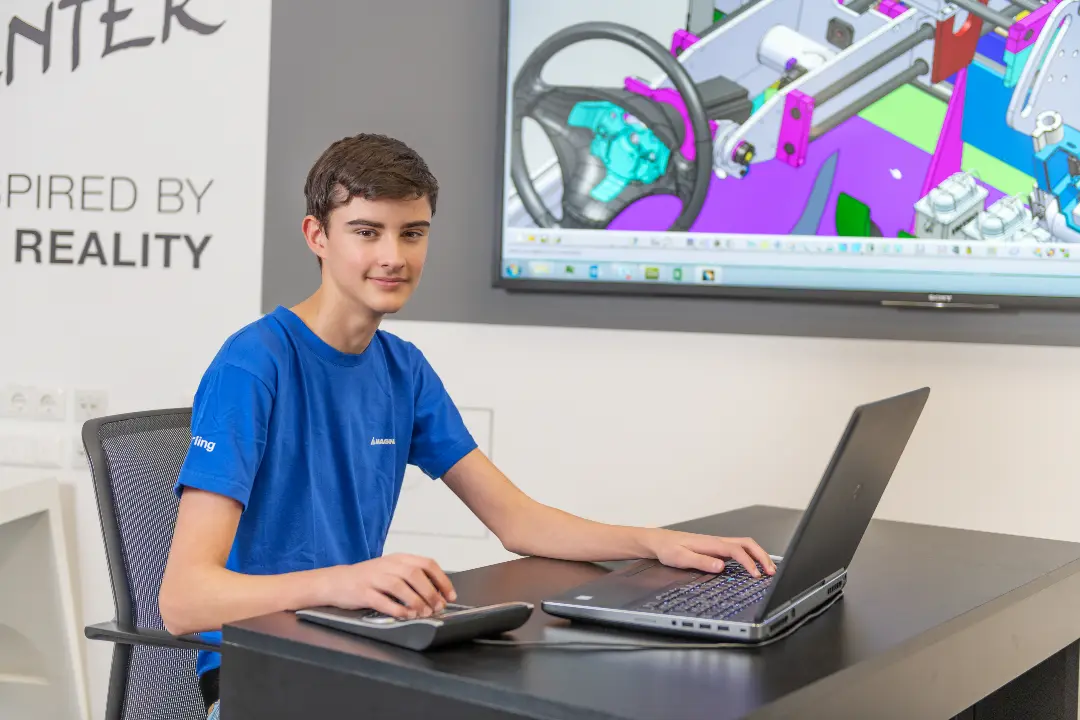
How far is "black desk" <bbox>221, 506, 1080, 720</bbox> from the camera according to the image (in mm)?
967

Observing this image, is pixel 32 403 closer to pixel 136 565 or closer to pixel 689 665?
pixel 136 565

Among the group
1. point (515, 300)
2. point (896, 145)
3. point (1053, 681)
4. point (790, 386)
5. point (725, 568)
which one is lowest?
point (1053, 681)

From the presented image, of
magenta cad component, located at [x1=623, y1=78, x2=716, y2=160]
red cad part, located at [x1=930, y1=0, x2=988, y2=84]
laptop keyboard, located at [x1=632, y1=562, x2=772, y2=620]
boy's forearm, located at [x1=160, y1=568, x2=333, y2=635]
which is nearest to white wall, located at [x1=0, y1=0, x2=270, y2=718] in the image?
magenta cad component, located at [x1=623, y1=78, x2=716, y2=160]

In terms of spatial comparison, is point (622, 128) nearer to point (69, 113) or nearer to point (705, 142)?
point (705, 142)

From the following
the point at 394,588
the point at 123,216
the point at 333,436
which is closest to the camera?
the point at 394,588

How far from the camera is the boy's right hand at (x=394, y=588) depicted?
44.6 inches

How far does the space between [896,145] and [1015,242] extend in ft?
1.04

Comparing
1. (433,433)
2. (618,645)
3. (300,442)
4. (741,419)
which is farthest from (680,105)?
(618,645)

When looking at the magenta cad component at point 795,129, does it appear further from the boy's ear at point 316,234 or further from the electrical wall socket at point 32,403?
the electrical wall socket at point 32,403

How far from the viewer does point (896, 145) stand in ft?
8.26

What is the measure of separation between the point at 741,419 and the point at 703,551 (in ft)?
3.73

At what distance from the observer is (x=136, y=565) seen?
171 cm

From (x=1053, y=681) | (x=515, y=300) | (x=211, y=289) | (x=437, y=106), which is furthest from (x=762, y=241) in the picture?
(x=211, y=289)

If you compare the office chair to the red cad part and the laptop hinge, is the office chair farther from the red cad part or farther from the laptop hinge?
the red cad part
